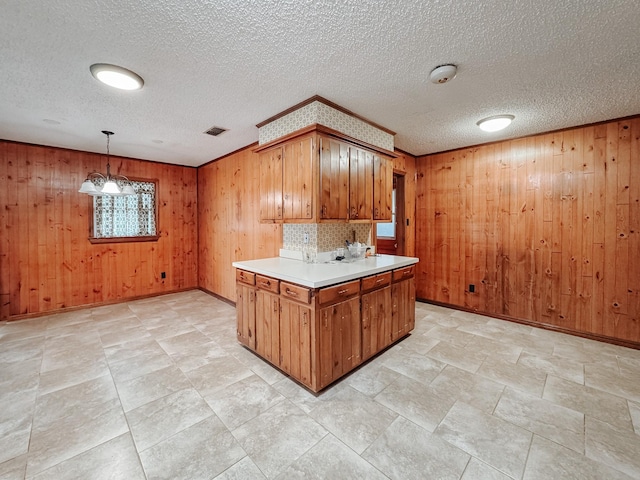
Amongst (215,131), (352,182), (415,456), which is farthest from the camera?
(215,131)

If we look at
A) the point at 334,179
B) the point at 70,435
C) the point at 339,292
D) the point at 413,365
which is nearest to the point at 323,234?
the point at 334,179

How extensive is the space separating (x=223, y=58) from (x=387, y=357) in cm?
304

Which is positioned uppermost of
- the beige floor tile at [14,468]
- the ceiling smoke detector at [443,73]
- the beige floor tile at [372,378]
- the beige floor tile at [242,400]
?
the ceiling smoke detector at [443,73]

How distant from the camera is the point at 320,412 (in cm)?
204

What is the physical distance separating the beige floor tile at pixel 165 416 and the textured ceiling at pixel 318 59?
8.58ft

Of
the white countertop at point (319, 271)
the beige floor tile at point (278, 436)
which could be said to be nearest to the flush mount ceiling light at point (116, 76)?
the white countertop at point (319, 271)

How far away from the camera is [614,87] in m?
2.43

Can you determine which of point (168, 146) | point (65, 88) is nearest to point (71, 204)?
point (168, 146)

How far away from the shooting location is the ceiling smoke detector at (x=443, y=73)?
2090 millimetres

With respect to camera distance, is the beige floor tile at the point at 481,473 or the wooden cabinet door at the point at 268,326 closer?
the beige floor tile at the point at 481,473

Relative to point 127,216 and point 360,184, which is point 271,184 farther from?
point 127,216

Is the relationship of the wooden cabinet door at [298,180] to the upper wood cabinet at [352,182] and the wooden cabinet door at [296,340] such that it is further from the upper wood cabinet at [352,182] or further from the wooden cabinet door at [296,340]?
the wooden cabinet door at [296,340]

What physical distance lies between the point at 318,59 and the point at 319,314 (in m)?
1.92

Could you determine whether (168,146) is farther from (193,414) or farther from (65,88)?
(193,414)
